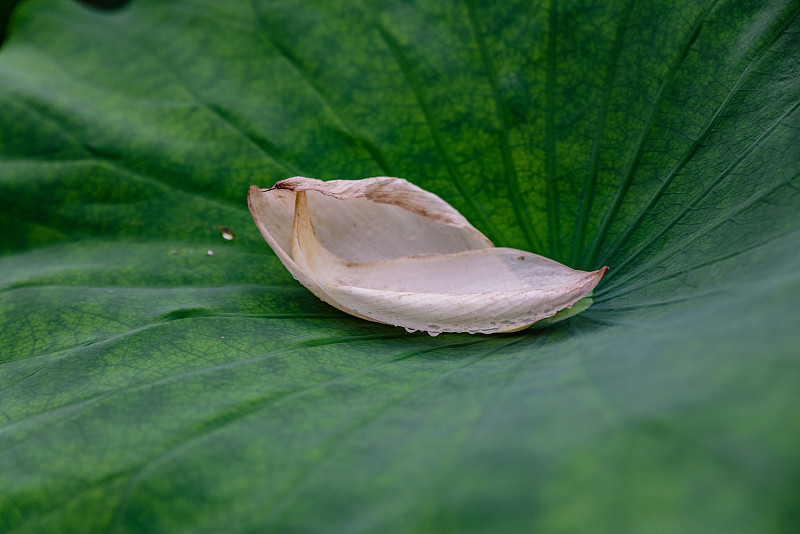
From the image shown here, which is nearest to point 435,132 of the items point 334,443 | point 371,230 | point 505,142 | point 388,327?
point 505,142

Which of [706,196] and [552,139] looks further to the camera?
[552,139]

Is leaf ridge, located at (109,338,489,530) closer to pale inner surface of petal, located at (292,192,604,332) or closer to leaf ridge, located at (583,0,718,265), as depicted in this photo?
Result: pale inner surface of petal, located at (292,192,604,332)

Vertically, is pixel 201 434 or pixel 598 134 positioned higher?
pixel 598 134

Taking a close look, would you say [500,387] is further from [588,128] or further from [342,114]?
[342,114]

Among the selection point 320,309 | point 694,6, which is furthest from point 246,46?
point 694,6

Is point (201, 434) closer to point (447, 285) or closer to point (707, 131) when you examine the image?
point (447, 285)

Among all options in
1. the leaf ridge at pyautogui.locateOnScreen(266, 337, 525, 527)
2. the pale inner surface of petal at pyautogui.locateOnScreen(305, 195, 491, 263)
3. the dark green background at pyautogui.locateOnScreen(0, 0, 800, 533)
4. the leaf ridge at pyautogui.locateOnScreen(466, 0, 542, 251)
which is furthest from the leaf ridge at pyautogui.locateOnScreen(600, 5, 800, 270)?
the leaf ridge at pyautogui.locateOnScreen(266, 337, 525, 527)
